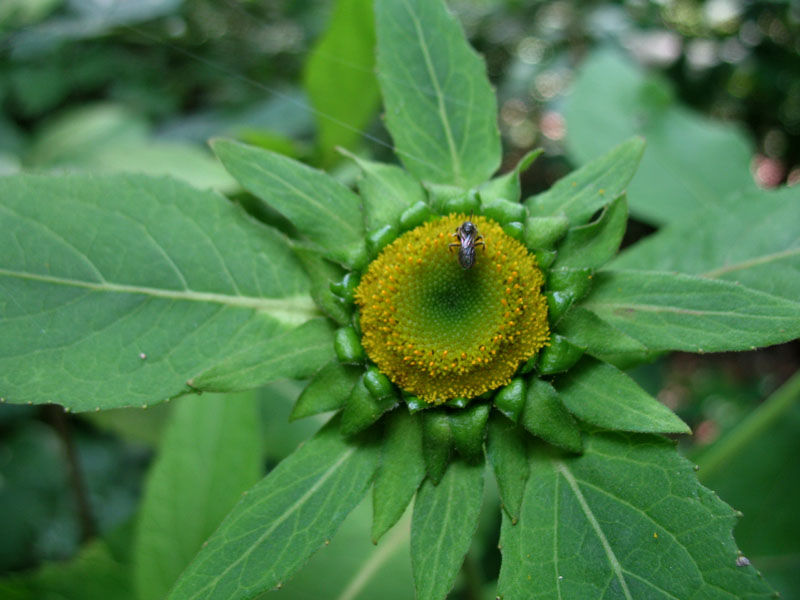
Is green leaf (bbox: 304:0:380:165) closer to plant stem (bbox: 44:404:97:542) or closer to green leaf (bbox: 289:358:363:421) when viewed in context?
green leaf (bbox: 289:358:363:421)

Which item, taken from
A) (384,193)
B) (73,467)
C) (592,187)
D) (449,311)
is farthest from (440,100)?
(73,467)

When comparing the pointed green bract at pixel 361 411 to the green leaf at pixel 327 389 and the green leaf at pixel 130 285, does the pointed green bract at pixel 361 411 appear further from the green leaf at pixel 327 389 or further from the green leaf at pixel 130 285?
the green leaf at pixel 130 285

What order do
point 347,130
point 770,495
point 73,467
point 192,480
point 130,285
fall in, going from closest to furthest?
1. point 130,285
2. point 192,480
3. point 73,467
4. point 770,495
5. point 347,130

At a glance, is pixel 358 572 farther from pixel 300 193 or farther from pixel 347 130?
pixel 347 130

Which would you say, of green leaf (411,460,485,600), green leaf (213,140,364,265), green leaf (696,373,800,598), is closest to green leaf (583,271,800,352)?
green leaf (411,460,485,600)

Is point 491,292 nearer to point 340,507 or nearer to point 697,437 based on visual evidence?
point 340,507

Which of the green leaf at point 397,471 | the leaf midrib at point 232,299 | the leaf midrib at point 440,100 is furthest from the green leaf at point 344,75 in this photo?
the green leaf at point 397,471
